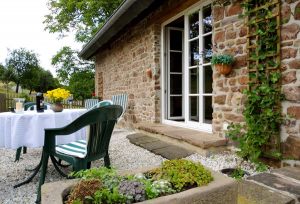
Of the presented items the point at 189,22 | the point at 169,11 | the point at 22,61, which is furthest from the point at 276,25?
the point at 22,61

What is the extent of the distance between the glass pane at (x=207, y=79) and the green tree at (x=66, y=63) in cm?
1307

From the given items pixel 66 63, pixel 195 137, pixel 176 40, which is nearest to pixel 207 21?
pixel 176 40

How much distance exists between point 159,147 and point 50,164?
5.11ft

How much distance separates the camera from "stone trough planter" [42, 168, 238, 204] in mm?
1346

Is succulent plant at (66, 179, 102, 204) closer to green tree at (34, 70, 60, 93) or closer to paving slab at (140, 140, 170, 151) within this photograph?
paving slab at (140, 140, 170, 151)

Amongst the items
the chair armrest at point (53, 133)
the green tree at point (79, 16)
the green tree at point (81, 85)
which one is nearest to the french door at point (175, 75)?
the chair armrest at point (53, 133)

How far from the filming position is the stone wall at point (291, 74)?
2.70 m

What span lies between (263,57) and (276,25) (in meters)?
0.35

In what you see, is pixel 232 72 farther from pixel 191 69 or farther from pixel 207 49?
pixel 191 69

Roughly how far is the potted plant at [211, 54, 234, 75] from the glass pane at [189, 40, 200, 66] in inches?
39.1

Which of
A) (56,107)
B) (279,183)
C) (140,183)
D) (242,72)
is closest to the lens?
(140,183)

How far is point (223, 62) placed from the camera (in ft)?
11.3

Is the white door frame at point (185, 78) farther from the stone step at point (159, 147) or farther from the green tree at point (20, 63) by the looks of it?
the green tree at point (20, 63)

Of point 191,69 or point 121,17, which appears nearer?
point 191,69
